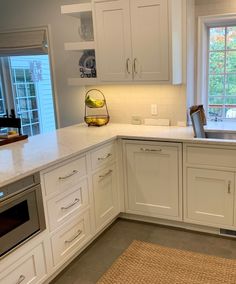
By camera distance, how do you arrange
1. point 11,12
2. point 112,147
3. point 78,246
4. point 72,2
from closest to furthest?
point 78,246, point 112,147, point 72,2, point 11,12

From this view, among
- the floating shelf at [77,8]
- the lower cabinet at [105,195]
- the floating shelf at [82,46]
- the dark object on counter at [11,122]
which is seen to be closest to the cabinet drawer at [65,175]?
the lower cabinet at [105,195]

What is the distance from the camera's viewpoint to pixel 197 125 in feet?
9.10

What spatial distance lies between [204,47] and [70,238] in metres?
2.31

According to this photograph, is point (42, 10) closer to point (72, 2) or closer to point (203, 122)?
point (72, 2)

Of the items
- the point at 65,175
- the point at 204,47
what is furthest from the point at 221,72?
the point at 65,175

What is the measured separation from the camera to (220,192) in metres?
2.60

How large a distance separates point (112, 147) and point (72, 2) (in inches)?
70.8

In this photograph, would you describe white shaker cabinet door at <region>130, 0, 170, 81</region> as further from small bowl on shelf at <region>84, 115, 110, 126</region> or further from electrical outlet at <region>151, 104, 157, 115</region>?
small bowl on shelf at <region>84, 115, 110, 126</region>

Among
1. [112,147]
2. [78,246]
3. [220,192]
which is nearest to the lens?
[78,246]

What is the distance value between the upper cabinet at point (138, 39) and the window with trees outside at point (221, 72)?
0.48m

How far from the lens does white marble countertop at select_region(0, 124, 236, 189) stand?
1.97 meters

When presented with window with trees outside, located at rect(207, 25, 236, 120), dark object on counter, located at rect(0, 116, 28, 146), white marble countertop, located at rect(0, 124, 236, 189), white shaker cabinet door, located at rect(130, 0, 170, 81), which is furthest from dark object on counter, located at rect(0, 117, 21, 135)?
window with trees outside, located at rect(207, 25, 236, 120)

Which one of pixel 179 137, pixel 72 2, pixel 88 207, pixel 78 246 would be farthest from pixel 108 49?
pixel 78 246

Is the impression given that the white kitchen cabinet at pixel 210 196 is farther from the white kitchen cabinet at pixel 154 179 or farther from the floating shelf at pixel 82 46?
the floating shelf at pixel 82 46
